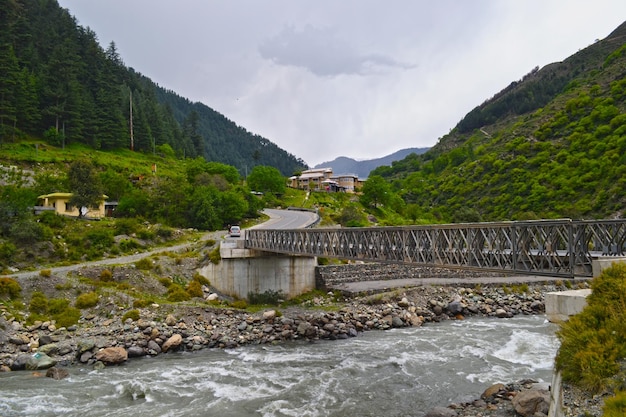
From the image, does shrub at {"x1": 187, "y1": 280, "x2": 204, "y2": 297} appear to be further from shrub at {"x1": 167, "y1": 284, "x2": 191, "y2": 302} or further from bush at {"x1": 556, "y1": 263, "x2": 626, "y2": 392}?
bush at {"x1": 556, "y1": 263, "x2": 626, "y2": 392}

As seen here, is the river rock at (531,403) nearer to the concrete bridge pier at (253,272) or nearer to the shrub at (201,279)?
the shrub at (201,279)

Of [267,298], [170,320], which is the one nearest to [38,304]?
[170,320]

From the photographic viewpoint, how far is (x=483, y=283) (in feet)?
143

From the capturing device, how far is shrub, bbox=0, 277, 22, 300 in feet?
82.0

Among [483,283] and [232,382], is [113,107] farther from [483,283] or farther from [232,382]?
[232,382]

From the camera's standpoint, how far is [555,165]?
77.8 m

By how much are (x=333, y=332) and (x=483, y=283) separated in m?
22.8

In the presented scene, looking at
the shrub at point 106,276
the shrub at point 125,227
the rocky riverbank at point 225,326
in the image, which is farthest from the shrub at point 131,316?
the shrub at point 125,227

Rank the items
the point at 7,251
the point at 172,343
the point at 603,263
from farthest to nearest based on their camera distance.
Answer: the point at 7,251 < the point at 172,343 < the point at 603,263

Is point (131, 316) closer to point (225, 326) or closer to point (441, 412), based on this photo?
point (225, 326)

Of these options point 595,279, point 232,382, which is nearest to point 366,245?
point 232,382

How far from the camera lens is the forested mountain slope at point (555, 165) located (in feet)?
214

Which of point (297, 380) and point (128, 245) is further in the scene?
point (128, 245)

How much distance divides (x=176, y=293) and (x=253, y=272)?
795cm
